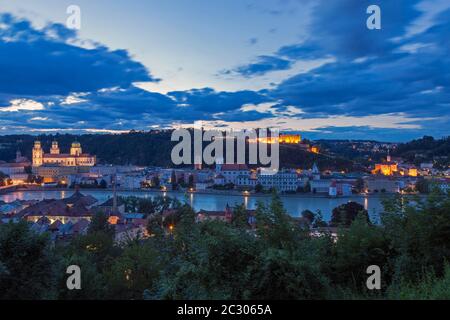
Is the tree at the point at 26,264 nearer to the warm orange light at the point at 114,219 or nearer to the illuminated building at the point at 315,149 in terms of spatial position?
the warm orange light at the point at 114,219

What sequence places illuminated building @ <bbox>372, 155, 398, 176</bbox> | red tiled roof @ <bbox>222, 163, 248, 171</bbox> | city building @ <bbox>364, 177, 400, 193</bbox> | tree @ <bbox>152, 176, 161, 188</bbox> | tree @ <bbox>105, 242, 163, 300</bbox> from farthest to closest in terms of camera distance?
1. illuminated building @ <bbox>372, 155, 398, 176</bbox>
2. red tiled roof @ <bbox>222, 163, 248, 171</bbox>
3. tree @ <bbox>152, 176, 161, 188</bbox>
4. city building @ <bbox>364, 177, 400, 193</bbox>
5. tree @ <bbox>105, 242, 163, 300</bbox>

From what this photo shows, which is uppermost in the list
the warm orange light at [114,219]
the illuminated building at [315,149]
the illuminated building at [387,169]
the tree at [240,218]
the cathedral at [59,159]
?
the illuminated building at [315,149]

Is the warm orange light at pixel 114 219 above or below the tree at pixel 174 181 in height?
below

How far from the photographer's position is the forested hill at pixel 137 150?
128 ft

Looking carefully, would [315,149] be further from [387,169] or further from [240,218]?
[240,218]

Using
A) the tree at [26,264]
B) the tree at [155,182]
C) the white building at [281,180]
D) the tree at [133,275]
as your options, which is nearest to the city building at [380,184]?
the white building at [281,180]

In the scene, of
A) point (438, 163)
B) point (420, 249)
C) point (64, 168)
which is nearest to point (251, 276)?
point (420, 249)

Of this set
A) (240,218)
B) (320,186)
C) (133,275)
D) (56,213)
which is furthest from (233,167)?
(240,218)

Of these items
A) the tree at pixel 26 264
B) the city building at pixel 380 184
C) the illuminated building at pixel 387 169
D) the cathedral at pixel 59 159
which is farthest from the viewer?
the cathedral at pixel 59 159

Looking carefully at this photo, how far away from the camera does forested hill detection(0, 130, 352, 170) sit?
39031mm

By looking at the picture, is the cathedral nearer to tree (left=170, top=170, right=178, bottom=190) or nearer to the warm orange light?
tree (left=170, top=170, right=178, bottom=190)

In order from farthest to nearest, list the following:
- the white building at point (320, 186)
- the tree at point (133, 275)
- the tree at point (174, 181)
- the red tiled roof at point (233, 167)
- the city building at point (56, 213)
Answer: the red tiled roof at point (233, 167)
the tree at point (174, 181)
the white building at point (320, 186)
the city building at point (56, 213)
the tree at point (133, 275)

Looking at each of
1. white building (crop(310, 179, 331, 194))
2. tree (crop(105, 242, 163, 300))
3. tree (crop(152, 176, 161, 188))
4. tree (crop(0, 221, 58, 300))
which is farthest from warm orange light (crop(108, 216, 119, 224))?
tree (crop(152, 176, 161, 188))

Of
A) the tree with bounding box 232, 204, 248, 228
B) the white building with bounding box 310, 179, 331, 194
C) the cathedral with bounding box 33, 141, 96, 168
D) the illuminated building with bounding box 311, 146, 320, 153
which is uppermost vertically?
the illuminated building with bounding box 311, 146, 320, 153
